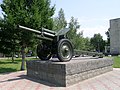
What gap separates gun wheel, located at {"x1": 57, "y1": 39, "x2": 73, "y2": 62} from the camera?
342 inches

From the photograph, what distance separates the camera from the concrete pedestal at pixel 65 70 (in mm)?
7613

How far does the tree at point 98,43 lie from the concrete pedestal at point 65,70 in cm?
7131

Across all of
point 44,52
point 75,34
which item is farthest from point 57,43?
point 75,34

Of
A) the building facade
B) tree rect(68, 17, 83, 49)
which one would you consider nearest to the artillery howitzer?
tree rect(68, 17, 83, 49)

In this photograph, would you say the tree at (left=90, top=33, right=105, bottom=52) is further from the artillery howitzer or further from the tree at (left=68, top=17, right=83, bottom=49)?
the artillery howitzer

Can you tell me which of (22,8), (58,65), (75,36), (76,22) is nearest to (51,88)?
(58,65)

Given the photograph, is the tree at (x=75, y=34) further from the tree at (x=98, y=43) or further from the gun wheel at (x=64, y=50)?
the tree at (x=98, y=43)

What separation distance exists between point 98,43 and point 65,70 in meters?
76.1

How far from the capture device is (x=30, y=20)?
1222 cm

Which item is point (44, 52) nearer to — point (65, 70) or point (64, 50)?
point (64, 50)

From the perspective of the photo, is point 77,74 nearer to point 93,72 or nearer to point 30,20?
point 93,72

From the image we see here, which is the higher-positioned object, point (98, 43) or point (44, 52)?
point (98, 43)

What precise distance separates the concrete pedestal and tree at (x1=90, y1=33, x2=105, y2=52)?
234 feet

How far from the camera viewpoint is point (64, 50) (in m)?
9.02
